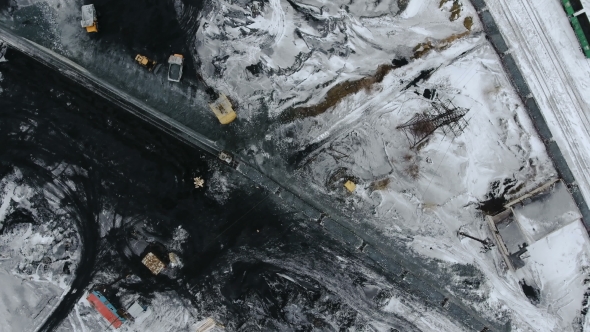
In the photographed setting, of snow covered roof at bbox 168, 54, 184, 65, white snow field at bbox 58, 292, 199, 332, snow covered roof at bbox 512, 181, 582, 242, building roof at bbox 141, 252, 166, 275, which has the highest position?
snow covered roof at bbox 168, 54, 184, 65

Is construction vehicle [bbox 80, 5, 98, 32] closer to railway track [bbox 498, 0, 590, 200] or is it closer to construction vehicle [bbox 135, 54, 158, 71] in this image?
construction vehicle [bbox 135, 54, 158, 71]

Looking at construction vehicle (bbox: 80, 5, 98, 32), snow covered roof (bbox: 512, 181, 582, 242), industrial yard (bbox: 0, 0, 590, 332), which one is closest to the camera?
snow covered roof (bbox: 512, 181, 582, 242)

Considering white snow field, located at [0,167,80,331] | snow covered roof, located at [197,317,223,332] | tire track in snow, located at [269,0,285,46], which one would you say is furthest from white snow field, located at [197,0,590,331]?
white snow field, located at [0,167,80,331]

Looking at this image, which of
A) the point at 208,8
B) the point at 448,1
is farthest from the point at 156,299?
the point at 448,1

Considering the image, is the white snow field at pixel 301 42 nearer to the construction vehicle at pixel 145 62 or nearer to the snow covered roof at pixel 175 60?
the snow covered roof at pixel 175 60

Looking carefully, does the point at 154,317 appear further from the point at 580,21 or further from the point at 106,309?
the point at 580,21

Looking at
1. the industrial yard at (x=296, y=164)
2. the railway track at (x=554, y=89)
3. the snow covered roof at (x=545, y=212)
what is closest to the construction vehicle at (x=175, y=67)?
the industrial yard at (x=296, y=164)
